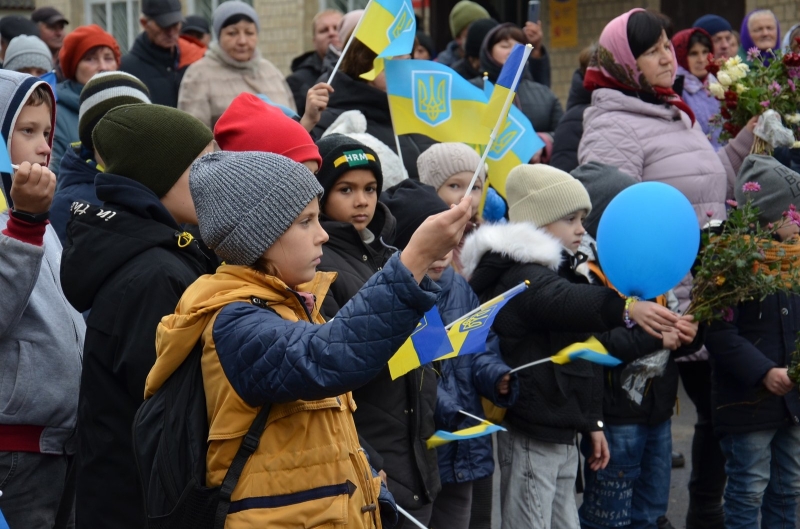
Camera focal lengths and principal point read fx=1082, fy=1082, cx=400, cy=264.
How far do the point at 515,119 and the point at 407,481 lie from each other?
6.30ft

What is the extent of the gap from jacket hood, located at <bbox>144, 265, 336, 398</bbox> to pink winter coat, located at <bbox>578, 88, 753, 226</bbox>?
329 centimetres

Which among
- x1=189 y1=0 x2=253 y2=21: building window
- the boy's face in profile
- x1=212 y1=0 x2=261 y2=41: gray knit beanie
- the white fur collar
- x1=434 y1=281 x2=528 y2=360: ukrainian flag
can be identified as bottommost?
x1=189 y1=0 x2=253 y2=21: building window


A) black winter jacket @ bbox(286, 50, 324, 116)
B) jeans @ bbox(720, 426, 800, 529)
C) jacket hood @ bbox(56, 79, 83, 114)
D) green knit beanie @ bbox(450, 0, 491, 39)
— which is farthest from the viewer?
green knit beanie @ bbox(450, 0, 491, 39)

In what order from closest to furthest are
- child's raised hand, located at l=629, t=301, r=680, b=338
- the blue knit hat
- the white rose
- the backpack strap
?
1. the backpack strap
2. child's raised hand, located at l=629, t=301, r=680, b=338
3. the white rose
4. the blue knit hat

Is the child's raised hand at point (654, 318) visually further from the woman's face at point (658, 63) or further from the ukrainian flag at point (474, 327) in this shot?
the woman's face at point (658, 63)

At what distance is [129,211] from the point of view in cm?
317

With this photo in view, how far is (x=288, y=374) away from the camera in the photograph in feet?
7.67

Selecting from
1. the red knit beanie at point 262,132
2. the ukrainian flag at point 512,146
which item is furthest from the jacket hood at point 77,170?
the ukrainian flag at point 512,146

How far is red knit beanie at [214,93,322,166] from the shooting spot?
3.72m

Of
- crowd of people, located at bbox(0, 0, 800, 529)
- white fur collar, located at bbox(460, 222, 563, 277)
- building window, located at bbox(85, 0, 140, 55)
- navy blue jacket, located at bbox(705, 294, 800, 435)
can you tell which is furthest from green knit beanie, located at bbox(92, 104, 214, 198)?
building window, located at bbox(85, 0, 140, 55)

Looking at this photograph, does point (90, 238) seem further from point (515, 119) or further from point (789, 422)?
point (789, 422)

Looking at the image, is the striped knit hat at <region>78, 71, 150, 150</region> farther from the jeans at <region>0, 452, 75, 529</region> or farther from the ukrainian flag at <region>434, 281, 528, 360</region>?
the ukrainian flag at <region>434, 281, 528, 360</region>

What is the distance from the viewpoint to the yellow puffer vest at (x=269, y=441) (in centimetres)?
247

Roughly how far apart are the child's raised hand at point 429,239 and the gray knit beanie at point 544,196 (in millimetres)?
2240
